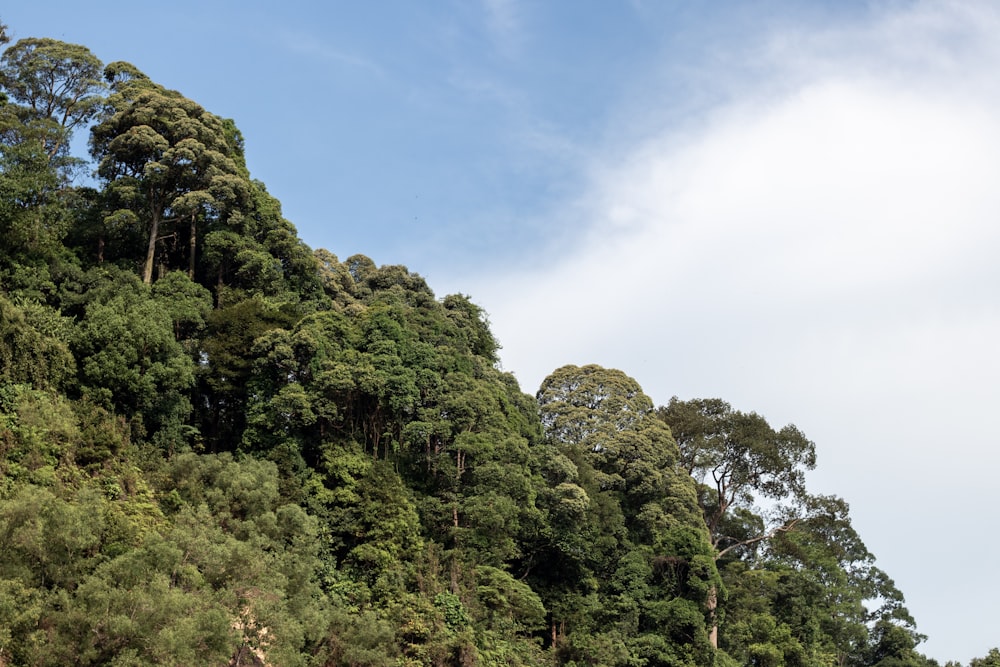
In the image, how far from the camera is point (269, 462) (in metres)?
23.3

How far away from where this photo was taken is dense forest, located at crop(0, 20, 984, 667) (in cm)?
1712

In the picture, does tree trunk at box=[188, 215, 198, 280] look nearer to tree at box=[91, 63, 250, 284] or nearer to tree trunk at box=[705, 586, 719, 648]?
tree at box=[91, 63, 250, 284]

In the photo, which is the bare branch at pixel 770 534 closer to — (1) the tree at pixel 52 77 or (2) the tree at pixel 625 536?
(2) the tree at pixel 625 536

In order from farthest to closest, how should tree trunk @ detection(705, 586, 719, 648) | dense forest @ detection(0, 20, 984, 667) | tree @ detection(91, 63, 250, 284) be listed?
1. tree trunk @ detection(705, 586, 719, 648)
2. tree @ detection(91, 63, 250, 284)
3. dense forest @ detection(0, 20, 984, 667)

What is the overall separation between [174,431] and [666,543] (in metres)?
17.6

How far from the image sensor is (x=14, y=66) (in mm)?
28828

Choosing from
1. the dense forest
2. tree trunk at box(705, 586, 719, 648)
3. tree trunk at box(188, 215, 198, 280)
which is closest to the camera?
the dense forest

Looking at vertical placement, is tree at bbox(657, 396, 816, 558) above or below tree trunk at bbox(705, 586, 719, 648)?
above

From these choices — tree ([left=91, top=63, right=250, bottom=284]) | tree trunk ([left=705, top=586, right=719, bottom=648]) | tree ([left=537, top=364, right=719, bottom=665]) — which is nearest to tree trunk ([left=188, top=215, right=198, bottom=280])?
tree ([left=91, top=63, right=250, bottom=284])

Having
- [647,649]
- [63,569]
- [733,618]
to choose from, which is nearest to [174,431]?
[63,569]

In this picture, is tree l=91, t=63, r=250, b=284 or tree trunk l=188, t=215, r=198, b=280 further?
tree trunk l=188, t=215, r=198, b=280

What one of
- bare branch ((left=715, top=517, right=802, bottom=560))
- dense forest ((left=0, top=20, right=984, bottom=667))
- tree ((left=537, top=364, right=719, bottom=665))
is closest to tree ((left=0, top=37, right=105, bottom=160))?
dense forest ((left=0, top=20, right=984, bottom=667))

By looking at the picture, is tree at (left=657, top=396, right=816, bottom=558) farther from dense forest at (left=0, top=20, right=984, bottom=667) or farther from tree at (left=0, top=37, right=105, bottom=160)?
tree at (left=0, top=37, right=105, bottom=160)

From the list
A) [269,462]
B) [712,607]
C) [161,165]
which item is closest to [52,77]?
[161,165]
